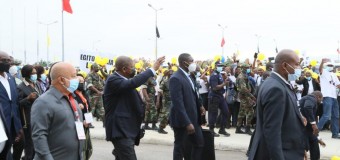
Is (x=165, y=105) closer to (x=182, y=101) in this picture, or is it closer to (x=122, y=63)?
(x=182, y=101)

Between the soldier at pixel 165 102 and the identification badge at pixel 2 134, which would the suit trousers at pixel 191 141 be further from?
the soldier at pixel 165 102

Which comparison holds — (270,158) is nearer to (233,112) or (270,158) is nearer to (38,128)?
(38,128)

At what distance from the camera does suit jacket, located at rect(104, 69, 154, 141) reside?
19.8 ft

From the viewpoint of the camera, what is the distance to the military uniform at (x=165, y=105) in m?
12.1

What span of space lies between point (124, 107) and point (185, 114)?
3.31 ft

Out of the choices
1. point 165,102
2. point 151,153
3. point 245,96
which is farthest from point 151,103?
point 151,153

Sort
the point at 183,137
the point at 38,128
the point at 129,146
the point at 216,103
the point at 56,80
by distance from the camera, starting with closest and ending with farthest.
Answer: the point at 38,128 < the point at 56,80 < the point at 129,146 < the point at 183,137 < the point at 216,103

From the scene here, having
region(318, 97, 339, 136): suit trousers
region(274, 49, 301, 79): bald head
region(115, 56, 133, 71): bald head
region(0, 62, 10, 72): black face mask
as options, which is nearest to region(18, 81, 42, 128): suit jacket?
region(0, 62, 10, 72): black face mask

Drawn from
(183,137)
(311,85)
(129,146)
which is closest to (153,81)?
(311,85)

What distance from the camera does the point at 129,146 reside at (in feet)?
19.8

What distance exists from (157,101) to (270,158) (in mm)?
8901

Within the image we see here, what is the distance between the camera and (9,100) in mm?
6746

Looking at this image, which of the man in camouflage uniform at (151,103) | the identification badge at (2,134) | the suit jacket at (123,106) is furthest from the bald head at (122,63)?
the man in camouflage uniform at (151,103)

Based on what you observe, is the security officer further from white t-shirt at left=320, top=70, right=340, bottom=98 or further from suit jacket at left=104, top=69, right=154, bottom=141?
suit jacket at left=104, top=69, right=154, bottom=141
